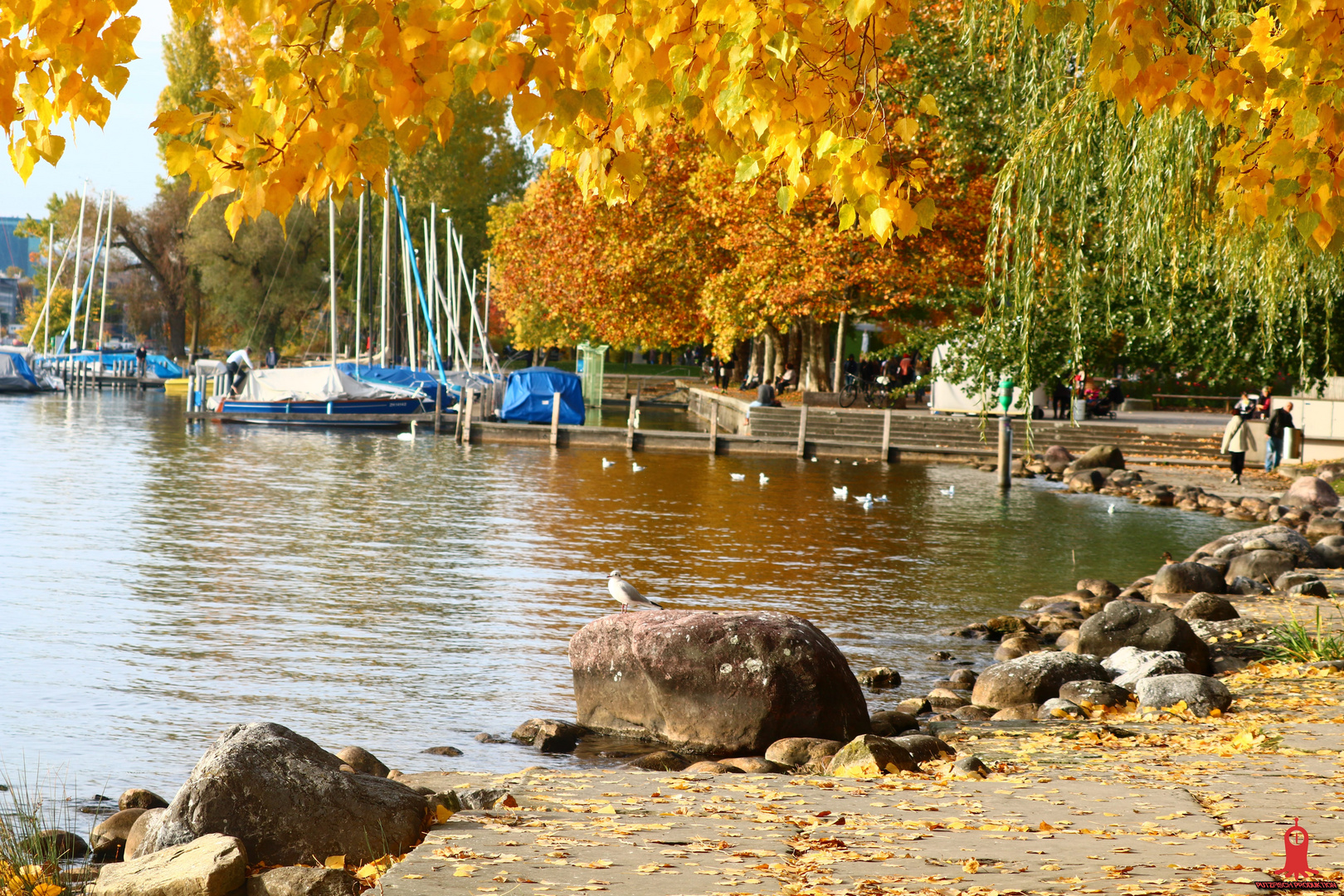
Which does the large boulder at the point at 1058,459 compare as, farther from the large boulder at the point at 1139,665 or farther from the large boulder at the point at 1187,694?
the large boulder at the point at 1187,694

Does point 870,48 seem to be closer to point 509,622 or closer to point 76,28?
point 76,28

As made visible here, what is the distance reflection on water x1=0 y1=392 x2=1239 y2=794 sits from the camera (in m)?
9.82

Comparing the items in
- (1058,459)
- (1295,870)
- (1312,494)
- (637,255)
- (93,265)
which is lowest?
(1295,870)

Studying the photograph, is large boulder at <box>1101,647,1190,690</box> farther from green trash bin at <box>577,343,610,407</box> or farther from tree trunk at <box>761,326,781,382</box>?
green trash bin at <box>577,343,610,407</box>

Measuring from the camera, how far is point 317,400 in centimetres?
4194

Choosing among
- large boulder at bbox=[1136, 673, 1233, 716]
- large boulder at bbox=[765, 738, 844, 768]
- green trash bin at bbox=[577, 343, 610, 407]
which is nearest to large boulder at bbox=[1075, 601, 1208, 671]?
large boulder at bbox=[1136, 673, 1233, 716]

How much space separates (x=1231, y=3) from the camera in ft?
32.5

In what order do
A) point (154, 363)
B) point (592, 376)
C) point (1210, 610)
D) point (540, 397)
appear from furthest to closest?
point (154, 363) → point (592, 376) → point (540, 397) → point (1210, 610)

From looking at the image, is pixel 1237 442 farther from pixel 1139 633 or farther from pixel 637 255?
pixel 637 255

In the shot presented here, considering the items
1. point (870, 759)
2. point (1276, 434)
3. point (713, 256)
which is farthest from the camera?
point (713, 256)

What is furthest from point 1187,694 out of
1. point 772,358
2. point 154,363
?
point 154,363

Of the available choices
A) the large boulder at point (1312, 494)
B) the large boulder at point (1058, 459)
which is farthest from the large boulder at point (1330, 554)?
the large boulder at point (1058, 459)

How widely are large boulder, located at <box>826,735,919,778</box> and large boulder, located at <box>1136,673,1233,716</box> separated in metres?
2.45

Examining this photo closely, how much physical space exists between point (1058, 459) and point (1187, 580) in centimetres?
1846
